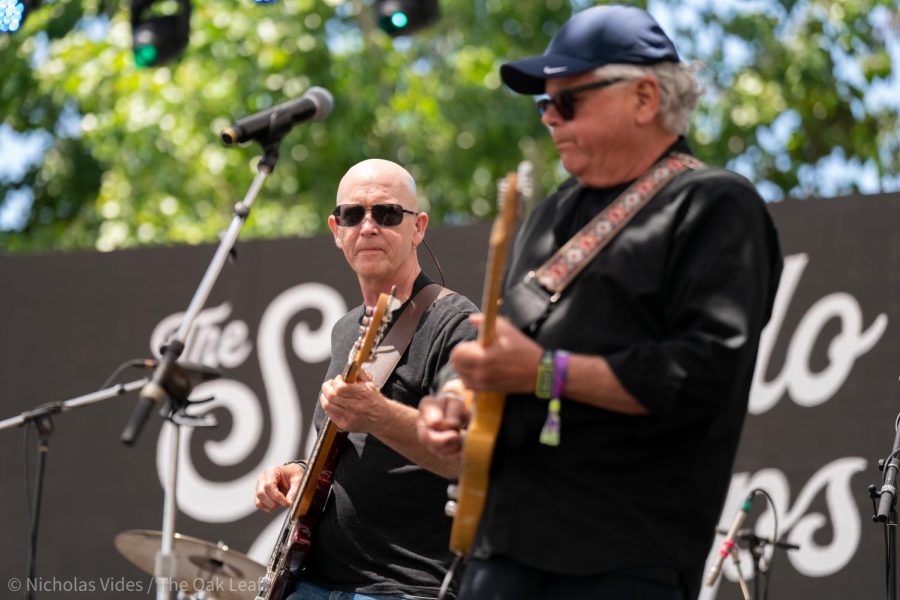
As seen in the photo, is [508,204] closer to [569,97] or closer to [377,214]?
[569,97]

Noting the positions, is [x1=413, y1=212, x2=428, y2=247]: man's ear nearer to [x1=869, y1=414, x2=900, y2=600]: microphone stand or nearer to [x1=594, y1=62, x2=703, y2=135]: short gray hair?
[x1=594, y1=62, x2=703, y2=135]: short gray hair

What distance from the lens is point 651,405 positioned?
7.98ft

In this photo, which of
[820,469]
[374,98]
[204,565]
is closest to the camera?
[204,565]

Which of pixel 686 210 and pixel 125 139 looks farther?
pixel 125 139

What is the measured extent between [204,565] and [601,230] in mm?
3503

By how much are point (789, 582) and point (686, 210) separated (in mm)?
4250

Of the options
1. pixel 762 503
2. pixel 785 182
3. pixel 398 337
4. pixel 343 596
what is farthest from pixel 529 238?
pixel 785 182

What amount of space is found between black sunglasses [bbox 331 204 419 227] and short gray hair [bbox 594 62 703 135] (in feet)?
4.85

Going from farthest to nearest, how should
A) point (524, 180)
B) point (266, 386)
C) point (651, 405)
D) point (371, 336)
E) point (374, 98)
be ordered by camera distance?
point (374, 98) → point (266, 386) → point (371, 336) → point (524, 180) → point (651, 405)

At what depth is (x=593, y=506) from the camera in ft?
8.11

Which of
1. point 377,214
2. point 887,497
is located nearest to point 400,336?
point 377,214

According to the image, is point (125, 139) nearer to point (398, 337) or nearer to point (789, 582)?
point (789, 582)

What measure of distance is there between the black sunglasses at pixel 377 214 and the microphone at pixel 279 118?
33cm

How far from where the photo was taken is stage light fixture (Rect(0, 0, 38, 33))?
6.52 metres
